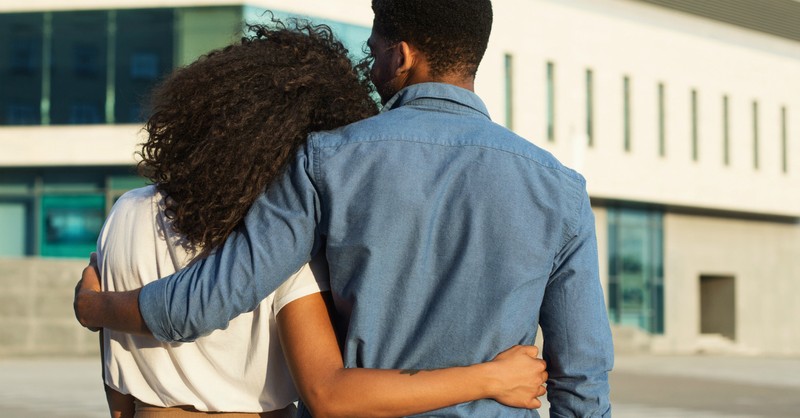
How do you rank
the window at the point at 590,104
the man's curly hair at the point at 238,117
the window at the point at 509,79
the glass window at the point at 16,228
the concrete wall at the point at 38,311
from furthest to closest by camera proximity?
the window at the point at 590,104, the window at the point at 509,79, the glass window at the point at 16,228, the concrete wall at the point at 38,311, the man's curly hair at the point at 238,117

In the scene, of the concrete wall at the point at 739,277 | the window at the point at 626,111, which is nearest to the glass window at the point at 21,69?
the window at the point at 626,111

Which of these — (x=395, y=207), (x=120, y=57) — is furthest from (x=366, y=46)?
(x=120, y=57)

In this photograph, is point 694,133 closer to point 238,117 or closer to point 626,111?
point 626,111

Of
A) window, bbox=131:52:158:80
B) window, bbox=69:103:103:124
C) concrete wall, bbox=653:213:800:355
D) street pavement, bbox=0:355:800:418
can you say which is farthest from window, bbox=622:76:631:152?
window, bbox=69:103:103:124

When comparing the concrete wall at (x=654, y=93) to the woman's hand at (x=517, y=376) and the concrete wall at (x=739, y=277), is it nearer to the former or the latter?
the concrete wall at (x=739, y=277)

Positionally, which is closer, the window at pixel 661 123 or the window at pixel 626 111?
the window at pixel 626 111

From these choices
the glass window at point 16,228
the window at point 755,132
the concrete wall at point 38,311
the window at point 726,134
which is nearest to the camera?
the concrete wall at point 38,311

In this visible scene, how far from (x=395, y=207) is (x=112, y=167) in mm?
27380

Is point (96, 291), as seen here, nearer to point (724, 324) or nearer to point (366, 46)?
point (366, 46)

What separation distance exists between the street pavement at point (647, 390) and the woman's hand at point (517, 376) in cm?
941

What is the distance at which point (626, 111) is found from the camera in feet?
125

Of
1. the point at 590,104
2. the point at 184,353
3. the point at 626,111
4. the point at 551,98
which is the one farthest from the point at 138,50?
the point at 184,353

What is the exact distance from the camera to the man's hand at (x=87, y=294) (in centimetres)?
280

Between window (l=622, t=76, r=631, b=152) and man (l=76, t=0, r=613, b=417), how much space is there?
3562 centimetres
